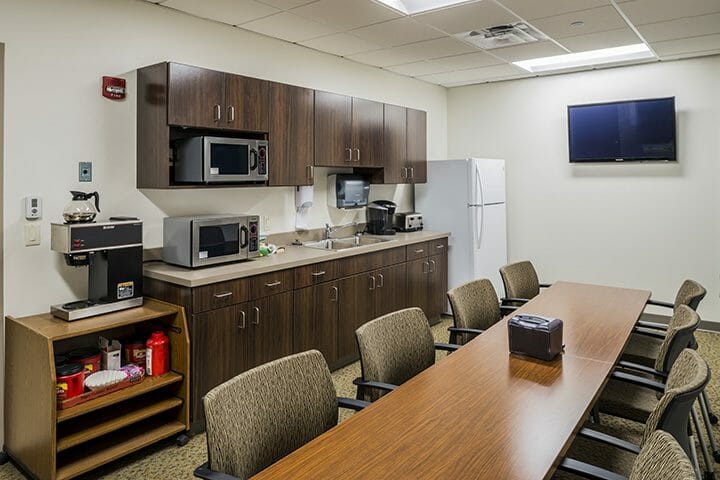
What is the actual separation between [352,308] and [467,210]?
1.88 m

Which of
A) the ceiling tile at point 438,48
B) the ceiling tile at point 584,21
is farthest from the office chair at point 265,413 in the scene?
the ceiling tile at point 438,48

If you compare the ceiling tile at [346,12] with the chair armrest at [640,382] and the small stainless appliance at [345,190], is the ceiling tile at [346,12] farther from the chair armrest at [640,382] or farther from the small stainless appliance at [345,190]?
the chair armrest at [640,382]

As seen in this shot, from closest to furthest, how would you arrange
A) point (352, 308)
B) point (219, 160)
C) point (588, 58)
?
point (219, 160), point (352, 308), point (588, 58)

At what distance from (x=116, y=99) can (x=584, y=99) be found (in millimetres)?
4488

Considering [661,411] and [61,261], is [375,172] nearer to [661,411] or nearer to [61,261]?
[61,261]

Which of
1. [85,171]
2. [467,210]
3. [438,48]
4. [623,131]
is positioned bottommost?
[467,210]

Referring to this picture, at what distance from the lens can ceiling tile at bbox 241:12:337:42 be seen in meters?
3.58

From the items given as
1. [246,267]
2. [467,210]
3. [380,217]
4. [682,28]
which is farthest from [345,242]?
[682,28]

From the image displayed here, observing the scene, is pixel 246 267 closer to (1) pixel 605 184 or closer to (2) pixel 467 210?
(2) pixel 467 210

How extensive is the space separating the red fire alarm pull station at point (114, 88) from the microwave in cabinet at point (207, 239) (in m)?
0.79

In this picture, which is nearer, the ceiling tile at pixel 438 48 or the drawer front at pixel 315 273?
the drawer front at pixel 315 273

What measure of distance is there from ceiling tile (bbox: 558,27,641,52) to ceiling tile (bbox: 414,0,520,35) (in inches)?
32.3

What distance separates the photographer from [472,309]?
9.78 feet

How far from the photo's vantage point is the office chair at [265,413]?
4.90ft
